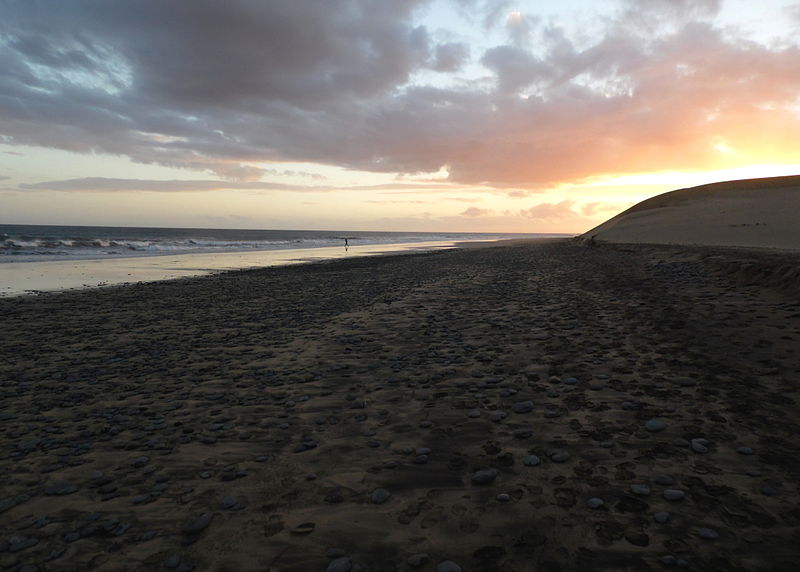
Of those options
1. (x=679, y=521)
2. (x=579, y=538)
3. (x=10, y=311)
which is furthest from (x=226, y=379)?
(x=10, y=311)

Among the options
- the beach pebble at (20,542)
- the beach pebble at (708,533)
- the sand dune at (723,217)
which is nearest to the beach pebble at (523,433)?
the beach pebble at (708,533)

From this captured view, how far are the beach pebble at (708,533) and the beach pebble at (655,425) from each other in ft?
6.15

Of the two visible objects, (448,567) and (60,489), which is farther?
(60,489)

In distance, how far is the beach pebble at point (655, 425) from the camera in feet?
17.3

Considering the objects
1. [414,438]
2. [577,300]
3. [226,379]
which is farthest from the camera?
[577,300]

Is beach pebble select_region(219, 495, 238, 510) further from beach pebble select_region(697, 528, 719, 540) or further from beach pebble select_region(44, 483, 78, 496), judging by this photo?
beach pebble select_region(697, 528, 719, 540)

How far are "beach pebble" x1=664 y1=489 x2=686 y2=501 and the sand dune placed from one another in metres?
28.4

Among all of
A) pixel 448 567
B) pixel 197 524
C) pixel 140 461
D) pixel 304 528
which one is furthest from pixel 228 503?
pixel 448 567

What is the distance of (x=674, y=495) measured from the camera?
394 centimetres

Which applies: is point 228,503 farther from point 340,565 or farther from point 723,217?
point 723,217

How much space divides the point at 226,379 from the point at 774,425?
830 cm

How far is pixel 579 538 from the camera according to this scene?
3518 mm

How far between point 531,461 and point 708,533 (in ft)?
5.34

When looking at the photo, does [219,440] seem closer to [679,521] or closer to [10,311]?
[679,521]
